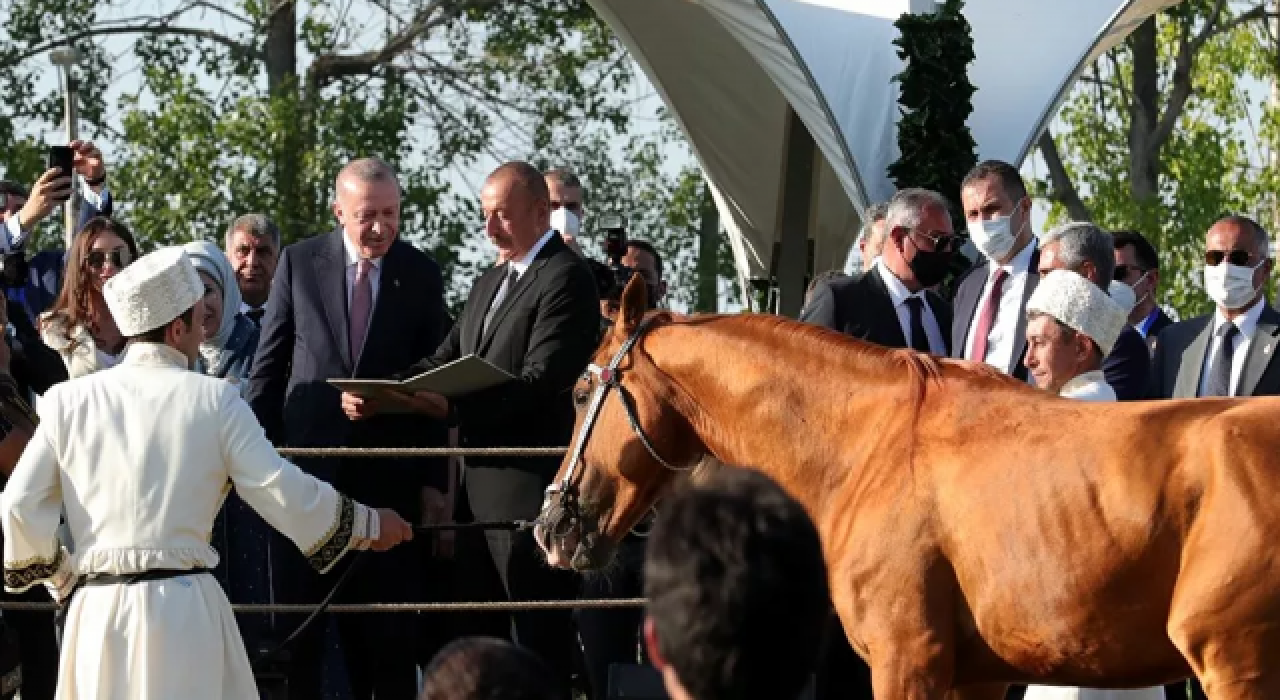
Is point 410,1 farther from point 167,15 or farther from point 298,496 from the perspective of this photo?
point 298,496

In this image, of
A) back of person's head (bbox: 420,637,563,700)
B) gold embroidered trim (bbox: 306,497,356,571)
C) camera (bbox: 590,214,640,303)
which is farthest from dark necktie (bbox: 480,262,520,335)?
back of person's head (bbox: 420,637,563,700)

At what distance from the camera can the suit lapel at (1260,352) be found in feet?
34.1

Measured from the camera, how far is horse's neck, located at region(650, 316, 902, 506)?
25.2ft

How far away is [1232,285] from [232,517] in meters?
4.60

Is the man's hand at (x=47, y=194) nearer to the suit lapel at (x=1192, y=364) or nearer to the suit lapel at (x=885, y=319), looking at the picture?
the suit lapel at (x=885, y=319)

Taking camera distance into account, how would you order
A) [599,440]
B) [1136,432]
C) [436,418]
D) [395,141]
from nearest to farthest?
1. [1136,432]
2. [599,440]
3. [436,418]
4. [395,141]

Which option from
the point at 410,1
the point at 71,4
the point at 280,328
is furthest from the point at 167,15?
the point at 280,328

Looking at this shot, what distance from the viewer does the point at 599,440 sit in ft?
26.8

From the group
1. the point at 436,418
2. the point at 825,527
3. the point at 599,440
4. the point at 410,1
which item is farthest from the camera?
the point at 410,1

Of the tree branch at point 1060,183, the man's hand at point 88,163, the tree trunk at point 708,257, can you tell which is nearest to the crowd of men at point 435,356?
the man's hand at point 88,163

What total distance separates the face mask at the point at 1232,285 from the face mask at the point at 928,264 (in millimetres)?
1608

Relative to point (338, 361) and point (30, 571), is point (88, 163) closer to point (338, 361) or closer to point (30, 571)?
point (338, 361)

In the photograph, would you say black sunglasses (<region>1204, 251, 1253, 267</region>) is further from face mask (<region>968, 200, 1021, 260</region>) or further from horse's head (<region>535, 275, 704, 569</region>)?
horse's head (<region>535, 275, 704, 569</region>)

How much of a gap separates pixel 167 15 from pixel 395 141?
9.77 feet
